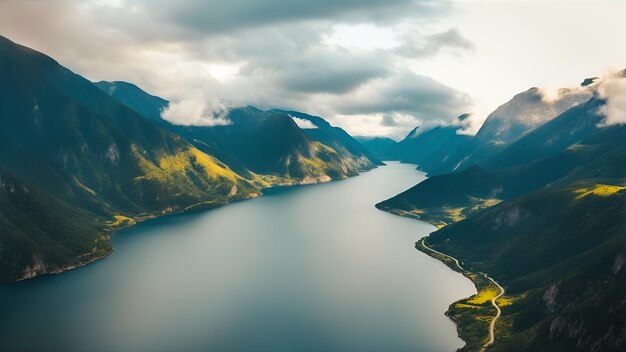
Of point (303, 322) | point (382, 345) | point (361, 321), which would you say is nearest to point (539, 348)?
point (382, 345)

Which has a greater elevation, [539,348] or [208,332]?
[208,332]

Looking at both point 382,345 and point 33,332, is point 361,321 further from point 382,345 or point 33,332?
point 33,332

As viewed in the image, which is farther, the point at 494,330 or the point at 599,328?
the point at 494,330

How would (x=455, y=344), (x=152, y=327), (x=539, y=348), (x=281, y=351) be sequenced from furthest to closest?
(x=152, y=327) → (x=455, y=344) → (x=281, y=351) → (x=539, y=348)

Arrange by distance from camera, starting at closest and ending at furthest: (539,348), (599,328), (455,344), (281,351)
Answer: (599,328)
(539,348)
(281,351)
(455,344)

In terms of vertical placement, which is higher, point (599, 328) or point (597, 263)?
point (597, 263)

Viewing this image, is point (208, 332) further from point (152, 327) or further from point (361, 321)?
point (361, 321)

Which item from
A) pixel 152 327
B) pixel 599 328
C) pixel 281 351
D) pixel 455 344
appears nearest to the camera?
pixel 599 328

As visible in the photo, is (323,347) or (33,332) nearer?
(323,347)

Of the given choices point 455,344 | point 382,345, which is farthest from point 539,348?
point 382,345
